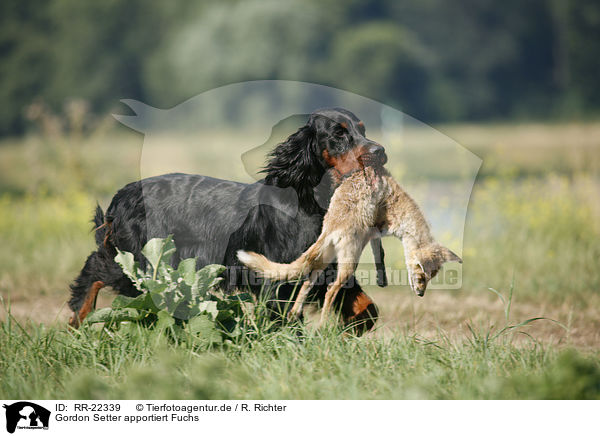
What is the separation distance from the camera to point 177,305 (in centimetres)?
287

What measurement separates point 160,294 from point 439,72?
2268 centimetres

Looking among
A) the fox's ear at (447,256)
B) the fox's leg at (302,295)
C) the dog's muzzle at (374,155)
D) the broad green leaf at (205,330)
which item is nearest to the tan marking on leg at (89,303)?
the broad green leaf at (205,330)

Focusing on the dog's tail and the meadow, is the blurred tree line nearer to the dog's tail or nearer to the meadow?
the meadow

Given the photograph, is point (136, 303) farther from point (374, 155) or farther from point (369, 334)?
point (374, 155)

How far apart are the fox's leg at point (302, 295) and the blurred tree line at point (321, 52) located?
16935 millimetres

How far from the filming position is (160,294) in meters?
2.84

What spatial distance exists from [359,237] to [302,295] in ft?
1.29

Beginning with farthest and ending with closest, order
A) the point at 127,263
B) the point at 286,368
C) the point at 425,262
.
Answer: the point at 127,263 < the point at 425,262 < the point at 286,368

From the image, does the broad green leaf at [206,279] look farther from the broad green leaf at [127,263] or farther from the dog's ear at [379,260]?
the dog's ear at [379,260]

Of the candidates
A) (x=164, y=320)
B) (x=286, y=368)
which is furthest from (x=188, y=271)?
(x=286, y=368)

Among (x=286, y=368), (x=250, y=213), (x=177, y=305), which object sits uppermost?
(x=250, y=213)

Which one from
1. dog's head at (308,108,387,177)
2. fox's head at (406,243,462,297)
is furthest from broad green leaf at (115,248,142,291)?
fox's head at (406,243,462,297)

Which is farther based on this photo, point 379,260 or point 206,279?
point 379,260
